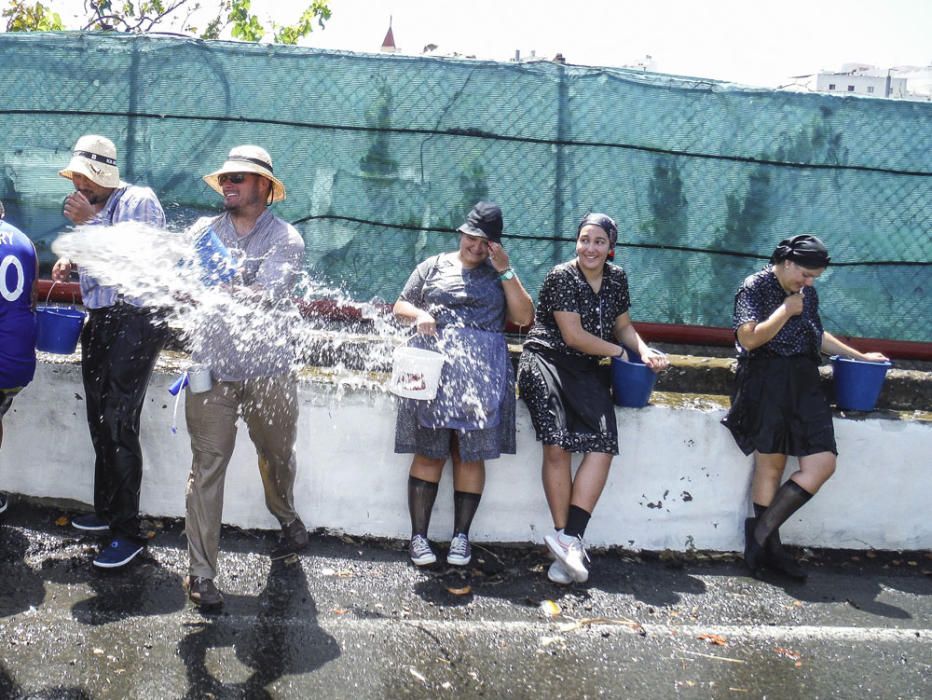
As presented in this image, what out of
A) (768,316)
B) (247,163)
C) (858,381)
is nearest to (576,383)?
(768,316)

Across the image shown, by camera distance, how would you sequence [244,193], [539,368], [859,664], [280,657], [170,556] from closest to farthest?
[280,657], [859,664], [244,193], [170,556], [539,368]

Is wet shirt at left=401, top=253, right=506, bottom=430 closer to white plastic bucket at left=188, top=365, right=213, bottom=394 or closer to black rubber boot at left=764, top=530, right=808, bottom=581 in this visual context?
white plastic bucket at left=188, top=365, right=213, bottom=394

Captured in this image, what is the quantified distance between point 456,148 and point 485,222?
1.53 metres

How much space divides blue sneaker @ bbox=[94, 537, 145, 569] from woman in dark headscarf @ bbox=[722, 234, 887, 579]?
10.4ft

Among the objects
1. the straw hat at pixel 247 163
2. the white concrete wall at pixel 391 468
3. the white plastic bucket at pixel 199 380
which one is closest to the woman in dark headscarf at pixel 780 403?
the white concrete wall at pixel 391 468

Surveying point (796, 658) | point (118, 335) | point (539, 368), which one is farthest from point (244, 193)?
point (796, 658)

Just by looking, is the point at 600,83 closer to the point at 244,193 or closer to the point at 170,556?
the point at 244,193

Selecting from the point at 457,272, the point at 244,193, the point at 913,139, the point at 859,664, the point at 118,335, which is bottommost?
the point at 859,664

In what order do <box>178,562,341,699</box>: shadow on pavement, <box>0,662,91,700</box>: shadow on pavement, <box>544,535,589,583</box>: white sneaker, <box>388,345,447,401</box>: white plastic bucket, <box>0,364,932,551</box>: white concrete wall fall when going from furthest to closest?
<box>0,364,932,551</box>: white concrete wall
<box>544,535,589,583</box>: white sneaker
<box>388,345,447,401</box>: white plastic bucket
<box>178,562,341,699</box>: shadow on pavement
<box>0,662,91,700</box>: shadow on pavement

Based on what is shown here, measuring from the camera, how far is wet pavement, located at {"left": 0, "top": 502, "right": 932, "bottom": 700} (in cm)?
363

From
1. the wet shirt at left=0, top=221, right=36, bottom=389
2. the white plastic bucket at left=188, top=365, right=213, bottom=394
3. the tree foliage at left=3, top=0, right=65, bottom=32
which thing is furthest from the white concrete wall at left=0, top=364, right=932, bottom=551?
the tree foliage at left=3, top=0, right=65, bottom=32

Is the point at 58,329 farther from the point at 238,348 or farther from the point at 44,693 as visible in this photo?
the point at 44,693

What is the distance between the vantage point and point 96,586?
4281mm

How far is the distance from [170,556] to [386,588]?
1.12m
